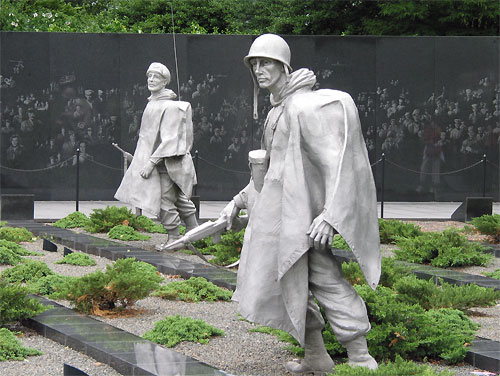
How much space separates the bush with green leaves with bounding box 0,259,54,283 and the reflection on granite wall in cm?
1061

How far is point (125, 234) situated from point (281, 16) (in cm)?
1686

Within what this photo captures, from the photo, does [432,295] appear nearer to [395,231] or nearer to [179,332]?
[179,332]

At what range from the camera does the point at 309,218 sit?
539 centimetres

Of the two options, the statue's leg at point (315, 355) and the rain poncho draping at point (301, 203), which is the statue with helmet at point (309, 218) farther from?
the statue's leg at point (315, 355)

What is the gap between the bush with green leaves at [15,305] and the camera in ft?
23.7

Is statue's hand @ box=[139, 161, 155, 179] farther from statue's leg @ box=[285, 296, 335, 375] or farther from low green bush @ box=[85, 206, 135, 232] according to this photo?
statue's leg @ box=[285, 296, 335, 375]

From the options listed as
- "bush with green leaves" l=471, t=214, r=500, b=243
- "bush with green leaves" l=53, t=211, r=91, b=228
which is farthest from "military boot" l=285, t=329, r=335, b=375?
"bush with green leaves" l=53, t=211, r=91, b=228

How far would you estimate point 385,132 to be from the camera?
2155 centimetres

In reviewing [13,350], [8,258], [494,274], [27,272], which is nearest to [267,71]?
[13,350]

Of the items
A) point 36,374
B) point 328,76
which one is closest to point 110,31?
point 328,76

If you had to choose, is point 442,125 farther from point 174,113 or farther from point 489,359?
point 489,359

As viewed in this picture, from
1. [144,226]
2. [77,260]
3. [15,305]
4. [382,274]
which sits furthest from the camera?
[144,226]

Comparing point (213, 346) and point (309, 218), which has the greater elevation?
point (309, 218)

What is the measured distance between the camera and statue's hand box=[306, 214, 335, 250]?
528cm
